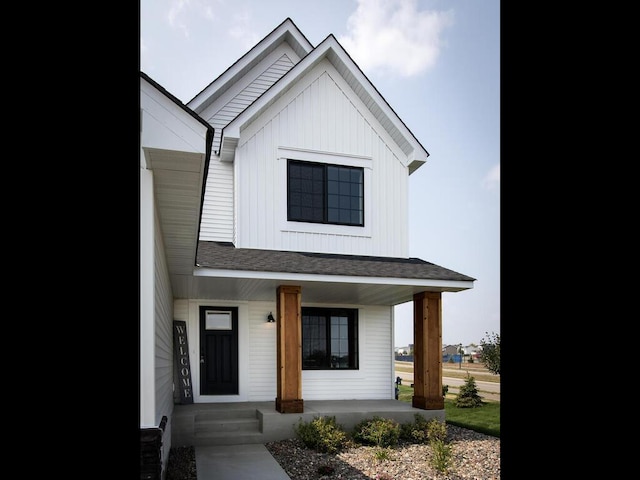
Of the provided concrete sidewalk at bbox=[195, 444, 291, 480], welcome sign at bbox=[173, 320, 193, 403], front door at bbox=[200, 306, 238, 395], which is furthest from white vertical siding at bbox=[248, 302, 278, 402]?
concrete sidewalk at bbox=[195, 444, 291, 480]

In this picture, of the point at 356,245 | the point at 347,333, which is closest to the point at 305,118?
the point at 356,245

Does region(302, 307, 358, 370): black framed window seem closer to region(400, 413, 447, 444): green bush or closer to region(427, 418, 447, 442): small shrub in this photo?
region(400, 413, 447, 444): green bush

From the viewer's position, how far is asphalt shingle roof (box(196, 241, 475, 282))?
8734mm

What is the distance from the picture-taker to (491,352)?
14180 mm

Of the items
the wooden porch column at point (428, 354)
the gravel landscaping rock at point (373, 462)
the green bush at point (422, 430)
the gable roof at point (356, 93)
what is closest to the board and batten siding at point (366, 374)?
the wooden porch column at point (428, 354)

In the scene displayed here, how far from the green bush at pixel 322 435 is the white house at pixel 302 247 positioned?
0.57 metres

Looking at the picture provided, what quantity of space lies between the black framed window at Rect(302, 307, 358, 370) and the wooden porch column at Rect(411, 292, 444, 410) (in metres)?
1.75

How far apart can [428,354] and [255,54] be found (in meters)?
7.17

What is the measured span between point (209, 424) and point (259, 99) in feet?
19.6

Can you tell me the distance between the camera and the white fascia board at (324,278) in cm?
827
